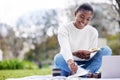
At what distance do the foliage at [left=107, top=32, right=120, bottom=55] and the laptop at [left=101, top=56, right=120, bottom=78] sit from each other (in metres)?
2.18

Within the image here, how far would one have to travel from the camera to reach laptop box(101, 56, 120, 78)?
157 cm

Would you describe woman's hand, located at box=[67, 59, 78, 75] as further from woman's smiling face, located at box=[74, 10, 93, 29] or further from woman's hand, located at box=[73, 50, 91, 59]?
woman's smiling face, located at box=[74, 10, 93, 29]

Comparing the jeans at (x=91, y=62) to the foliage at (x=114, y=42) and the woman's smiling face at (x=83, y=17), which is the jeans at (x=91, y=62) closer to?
the woman's smiling face at (x=83, y=17)

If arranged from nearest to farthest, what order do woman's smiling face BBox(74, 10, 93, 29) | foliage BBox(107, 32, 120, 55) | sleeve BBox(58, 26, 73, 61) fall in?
sleeve BBox(58, 26, 73, 61)
woman's smiling face BBox(74, 10, 93, 29)
foliage BBox(107, 32, 120, 55)

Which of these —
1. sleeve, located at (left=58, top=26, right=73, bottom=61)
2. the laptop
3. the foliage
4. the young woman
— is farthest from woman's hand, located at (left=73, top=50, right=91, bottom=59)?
the foliage

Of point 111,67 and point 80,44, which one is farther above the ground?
point 80,44

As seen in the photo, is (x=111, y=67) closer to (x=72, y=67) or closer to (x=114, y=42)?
(x=72, y=67)

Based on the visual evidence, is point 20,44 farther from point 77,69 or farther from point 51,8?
point 77,69

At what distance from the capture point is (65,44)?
1777 millimetres

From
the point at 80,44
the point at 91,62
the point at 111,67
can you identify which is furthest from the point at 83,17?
the point at 111,67

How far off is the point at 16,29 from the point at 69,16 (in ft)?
2.89

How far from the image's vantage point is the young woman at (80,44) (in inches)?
71.3

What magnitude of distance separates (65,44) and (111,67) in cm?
35

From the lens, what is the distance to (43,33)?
3.92m
